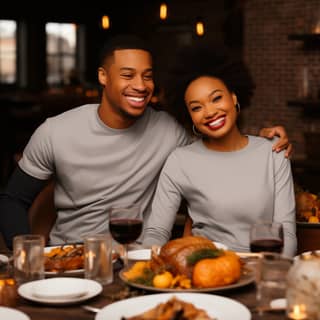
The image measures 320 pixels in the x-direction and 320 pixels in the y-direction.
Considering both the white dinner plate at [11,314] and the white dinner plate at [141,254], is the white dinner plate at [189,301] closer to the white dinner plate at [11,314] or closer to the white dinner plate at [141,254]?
the white dinner plate at [11,314]

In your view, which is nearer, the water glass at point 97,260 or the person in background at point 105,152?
the water glass at point 97,260

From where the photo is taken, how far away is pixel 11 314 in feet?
5.53

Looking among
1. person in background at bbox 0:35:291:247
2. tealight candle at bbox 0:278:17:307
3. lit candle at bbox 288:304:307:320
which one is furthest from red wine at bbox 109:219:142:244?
person in background at bbox 0:35:291:247

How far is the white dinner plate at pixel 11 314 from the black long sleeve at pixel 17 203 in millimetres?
1150

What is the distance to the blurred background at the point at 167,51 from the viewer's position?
7.64 meters

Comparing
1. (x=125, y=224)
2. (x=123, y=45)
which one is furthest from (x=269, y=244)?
(x=123, y=45)

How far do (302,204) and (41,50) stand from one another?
11.5m

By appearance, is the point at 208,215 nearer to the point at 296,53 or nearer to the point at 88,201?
the point at 88,201

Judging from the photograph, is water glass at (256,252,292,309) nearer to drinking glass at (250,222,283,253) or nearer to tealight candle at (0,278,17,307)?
drinking glass at (250,222,283,253)

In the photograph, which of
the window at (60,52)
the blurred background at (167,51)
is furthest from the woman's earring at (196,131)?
the window at (60,52)

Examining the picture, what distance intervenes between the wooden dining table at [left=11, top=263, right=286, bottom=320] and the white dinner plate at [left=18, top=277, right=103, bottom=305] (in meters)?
0.02

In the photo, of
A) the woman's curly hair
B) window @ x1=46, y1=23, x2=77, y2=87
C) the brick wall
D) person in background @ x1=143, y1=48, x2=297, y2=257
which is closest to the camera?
person in background @ x1=143, y1=48, x2=297, y2=257

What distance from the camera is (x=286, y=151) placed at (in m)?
2.77

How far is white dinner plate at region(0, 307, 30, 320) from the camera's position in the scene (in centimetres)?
166
